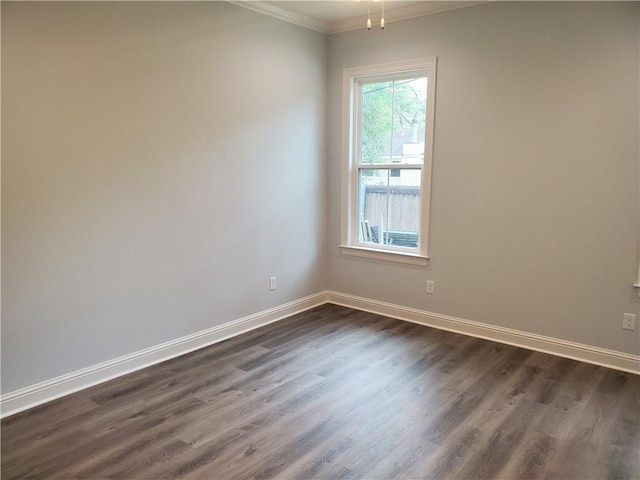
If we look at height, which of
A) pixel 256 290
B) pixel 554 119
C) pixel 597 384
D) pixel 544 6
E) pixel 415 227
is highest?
pixel 544 6

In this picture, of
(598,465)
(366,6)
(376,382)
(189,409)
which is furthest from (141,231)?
(598,465)

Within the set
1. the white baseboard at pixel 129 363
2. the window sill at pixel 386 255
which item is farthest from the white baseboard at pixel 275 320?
the window sill at pixel 386 255

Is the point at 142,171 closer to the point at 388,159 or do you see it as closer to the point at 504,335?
the point at 388,159

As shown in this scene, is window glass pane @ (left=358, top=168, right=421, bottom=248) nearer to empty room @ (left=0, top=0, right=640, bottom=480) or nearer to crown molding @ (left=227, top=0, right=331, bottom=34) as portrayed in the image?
empty room @ (left=0, top=0, right=640, bottom=480)

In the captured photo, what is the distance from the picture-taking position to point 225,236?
363cm

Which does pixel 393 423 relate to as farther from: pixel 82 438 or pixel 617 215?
pixel 617 215

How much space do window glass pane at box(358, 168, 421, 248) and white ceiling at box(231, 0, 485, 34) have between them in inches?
51.1

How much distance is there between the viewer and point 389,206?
14.0ft

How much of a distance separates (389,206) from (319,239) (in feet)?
2.57

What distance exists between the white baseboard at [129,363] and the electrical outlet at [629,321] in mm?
2629

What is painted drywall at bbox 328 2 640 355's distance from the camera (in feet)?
10.0

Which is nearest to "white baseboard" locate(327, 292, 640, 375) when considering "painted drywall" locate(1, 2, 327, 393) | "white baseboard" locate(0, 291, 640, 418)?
"white baseboard" locate(0, 291, 640, 418)

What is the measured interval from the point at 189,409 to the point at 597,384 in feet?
8.44

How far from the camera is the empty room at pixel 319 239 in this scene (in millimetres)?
2387
